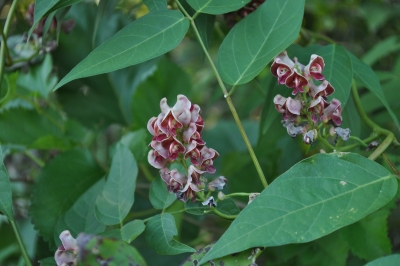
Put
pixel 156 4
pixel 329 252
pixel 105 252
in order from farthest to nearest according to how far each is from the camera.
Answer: pixel 329 252, pixel 156 4, pixel 105 252

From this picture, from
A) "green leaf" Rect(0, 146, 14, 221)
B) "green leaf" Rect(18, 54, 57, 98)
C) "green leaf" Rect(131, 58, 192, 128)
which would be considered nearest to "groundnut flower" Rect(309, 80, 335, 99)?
"green leaf" Rect(0, 146, 14, 221)

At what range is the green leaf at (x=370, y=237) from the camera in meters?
0.67

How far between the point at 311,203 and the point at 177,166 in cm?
20

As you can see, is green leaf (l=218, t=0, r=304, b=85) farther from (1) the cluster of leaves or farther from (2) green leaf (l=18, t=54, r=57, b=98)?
(2) green leaf (l=18, t=54, r=57, b=98)

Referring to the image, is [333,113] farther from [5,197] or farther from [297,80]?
[5,197]

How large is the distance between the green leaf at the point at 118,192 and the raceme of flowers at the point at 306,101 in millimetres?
205

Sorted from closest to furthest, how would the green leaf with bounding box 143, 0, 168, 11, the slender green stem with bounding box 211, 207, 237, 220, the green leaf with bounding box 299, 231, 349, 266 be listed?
the slender green stem with bounding box 211, 207, 237, 220
the green leaf with bounding box 143, 0, 168, 11
the green leaf with bounding box 299, 231, 349, 266

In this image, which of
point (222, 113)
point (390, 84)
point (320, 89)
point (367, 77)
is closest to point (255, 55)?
point (320, 89)

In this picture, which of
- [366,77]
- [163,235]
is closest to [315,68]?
[366,77]

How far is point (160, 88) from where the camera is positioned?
1.05m

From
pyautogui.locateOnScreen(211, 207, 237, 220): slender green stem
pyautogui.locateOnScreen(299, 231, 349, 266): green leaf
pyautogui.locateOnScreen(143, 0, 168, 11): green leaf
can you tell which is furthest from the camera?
pyautogui.locateOnScreen(299, 231, 349, 266): green leaf

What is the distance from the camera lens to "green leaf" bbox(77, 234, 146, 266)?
0.39m

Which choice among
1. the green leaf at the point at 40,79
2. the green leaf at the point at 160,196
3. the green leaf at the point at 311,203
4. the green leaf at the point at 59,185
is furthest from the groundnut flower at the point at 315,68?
the green leaf at the point at 40,79

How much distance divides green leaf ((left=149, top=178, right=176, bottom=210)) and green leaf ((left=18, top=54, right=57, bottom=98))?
1.62 ft
